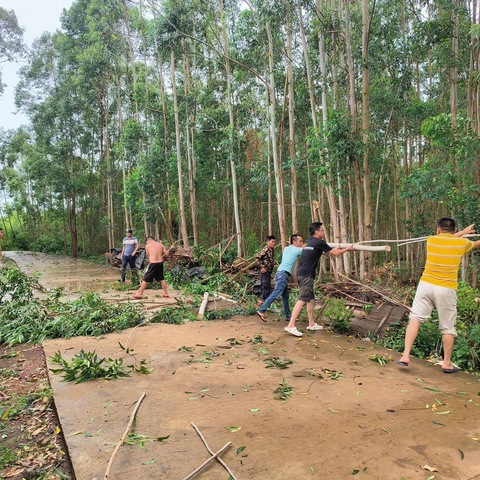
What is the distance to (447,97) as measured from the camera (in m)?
14.9

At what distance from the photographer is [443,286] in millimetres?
4086

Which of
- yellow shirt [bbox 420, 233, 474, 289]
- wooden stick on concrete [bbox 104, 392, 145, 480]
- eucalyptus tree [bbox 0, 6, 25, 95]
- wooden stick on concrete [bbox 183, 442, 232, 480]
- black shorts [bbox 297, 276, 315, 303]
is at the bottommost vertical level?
wooden stick on concrete [bbox 183, 442, 232, 480]

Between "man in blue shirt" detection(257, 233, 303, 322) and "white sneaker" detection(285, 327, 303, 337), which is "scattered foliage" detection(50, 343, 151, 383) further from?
"man in blue shirt" detection(257, 233, 303, 322)

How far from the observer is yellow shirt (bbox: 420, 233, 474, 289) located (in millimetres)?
4066

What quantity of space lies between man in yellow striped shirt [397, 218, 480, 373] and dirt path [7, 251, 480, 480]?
407 millimetres

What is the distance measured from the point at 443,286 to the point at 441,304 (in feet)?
0.62

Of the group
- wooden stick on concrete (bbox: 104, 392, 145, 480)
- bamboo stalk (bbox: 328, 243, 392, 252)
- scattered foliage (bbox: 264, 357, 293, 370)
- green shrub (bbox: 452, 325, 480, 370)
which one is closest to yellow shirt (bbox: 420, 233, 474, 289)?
bamboo stalk (bbox: 328, 243, 392, 252)

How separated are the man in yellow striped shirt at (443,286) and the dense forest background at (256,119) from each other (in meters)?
3.32

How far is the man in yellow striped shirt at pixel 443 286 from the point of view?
160 inches

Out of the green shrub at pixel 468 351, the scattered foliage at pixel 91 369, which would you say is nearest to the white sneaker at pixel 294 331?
the green shrub at pixel 468 351

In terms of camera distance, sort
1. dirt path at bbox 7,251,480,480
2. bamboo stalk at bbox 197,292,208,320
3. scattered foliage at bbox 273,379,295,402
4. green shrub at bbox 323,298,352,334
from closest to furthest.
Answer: dirt path at bbox 7,251,480,480, scattered foliage at bbox 273,379,295,402, green shrub at bbox 323,298,352,334, bamboo stalk at bbox 197,292,208,320

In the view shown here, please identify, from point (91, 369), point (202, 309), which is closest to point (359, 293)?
point (202, 309)

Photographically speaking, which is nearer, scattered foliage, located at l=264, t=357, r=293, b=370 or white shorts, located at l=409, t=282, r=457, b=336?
white shorts, located at l=409, t=282, r=457, b=336

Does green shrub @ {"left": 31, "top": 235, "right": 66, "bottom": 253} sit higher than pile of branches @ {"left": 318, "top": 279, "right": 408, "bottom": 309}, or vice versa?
green shrub @ {"left": 31, "top": 235, "right": 66, "bottom": 253}
